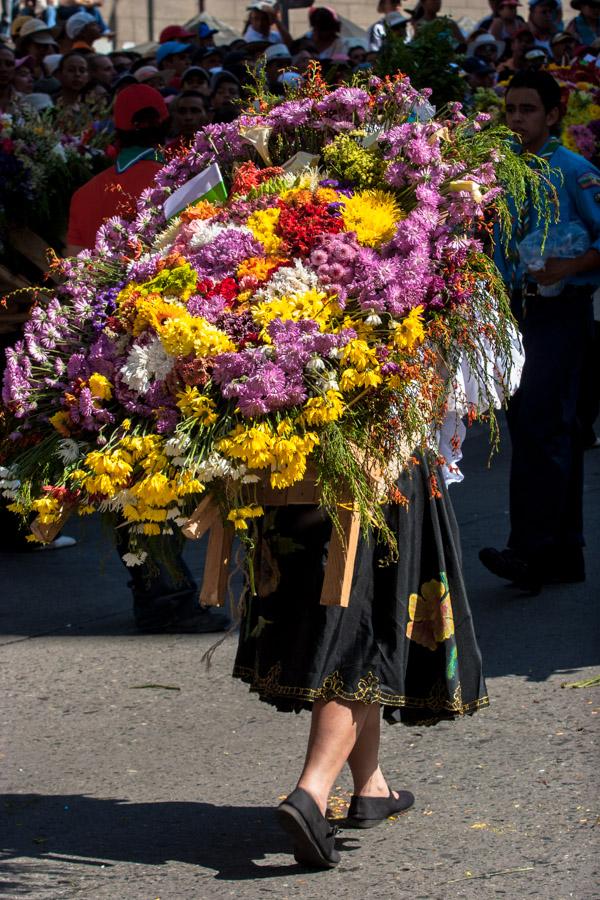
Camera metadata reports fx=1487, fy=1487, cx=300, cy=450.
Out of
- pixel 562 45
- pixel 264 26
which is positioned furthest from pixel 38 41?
pixel 562 45

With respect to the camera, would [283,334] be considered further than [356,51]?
No

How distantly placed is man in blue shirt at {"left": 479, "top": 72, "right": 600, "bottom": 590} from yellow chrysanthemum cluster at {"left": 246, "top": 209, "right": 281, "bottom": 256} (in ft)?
8.52

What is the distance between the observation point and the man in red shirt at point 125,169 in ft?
20.5

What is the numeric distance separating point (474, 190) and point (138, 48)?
1674 centimetres

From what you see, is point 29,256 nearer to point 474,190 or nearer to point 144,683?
point 144,683

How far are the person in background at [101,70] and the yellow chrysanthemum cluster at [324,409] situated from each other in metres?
10.9

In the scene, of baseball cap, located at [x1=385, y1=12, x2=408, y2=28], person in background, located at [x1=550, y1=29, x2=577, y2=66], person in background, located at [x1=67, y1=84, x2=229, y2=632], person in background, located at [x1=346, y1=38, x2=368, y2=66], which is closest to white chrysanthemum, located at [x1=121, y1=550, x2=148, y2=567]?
person in background, located at [x1=67, y1=84, x2=229, y2=632]

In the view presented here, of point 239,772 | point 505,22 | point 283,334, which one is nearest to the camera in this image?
point 283,334

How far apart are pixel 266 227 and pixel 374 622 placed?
1058 mm

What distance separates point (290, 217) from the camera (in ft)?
12.1

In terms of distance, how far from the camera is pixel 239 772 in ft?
14.9

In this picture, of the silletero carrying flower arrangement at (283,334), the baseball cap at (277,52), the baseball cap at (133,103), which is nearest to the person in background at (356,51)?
the baseball cap at (277,52)

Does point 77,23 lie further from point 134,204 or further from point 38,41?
point 134,204

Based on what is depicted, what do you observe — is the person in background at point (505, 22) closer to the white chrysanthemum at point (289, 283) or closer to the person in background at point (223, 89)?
the person in background at point (223, 89)
